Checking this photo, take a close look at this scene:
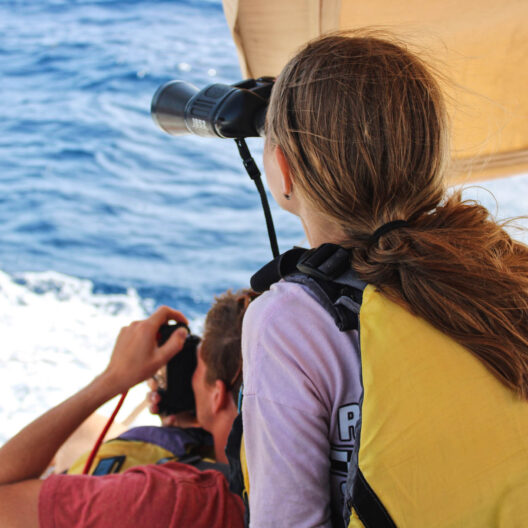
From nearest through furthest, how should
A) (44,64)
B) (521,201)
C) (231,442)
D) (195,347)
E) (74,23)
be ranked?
(231,442)
(195,347)
(521,201)
(44,64)
(74,23)

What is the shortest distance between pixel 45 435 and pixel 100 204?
325 cm

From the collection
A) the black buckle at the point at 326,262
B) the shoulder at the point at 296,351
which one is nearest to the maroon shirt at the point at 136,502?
the shoulder at the point at 296,351

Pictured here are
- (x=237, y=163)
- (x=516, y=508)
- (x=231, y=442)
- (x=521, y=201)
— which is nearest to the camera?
(x=516, y=508)

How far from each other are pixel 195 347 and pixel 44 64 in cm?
510

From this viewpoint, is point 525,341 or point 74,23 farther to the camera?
point 74,23

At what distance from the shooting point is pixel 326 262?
2.01ft

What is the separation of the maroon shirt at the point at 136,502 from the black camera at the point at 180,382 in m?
0.23

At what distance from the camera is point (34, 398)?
253cm

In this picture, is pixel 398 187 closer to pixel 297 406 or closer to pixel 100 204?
pixel 297 406

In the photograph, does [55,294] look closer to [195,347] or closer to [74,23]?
[195,347]

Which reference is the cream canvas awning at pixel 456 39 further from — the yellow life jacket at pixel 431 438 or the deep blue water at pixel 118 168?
the deep blue water at pixel 118 168

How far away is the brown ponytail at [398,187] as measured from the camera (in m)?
0.57

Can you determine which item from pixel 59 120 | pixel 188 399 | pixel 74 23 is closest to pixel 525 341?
pixel 188 399

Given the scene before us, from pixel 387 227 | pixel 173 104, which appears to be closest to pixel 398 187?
pixel 387 227
